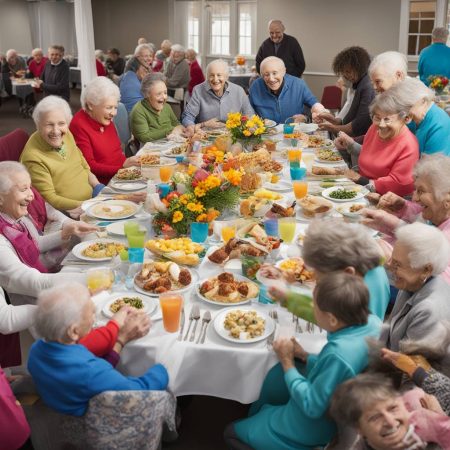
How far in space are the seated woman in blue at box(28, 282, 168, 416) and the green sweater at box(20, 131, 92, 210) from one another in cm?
178

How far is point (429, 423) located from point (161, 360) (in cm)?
85

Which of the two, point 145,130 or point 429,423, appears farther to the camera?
point 145,130

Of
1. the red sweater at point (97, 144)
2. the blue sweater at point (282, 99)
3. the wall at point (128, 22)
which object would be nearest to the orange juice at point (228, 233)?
the red sweater at point (97, 144)

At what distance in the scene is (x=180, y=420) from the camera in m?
2.44

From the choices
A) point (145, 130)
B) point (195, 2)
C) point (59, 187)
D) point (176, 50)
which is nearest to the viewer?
point (59, 187)

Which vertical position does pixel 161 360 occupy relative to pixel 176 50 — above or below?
below

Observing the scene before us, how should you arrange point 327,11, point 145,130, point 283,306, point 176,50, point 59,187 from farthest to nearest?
point 327,11
point 176,50
point 145,130
point 59,187
point 283,306

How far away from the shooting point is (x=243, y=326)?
6.31 ft

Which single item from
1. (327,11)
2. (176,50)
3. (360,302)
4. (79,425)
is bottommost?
(79,425)

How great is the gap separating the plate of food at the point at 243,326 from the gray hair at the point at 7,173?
114 cm

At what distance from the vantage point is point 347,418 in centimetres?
153

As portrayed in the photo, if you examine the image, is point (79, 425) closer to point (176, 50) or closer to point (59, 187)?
point (59, 187)

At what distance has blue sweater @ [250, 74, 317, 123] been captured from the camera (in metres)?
5.09

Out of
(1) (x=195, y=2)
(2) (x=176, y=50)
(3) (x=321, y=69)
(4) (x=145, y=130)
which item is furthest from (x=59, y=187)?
(1) (x=195, y=2)
